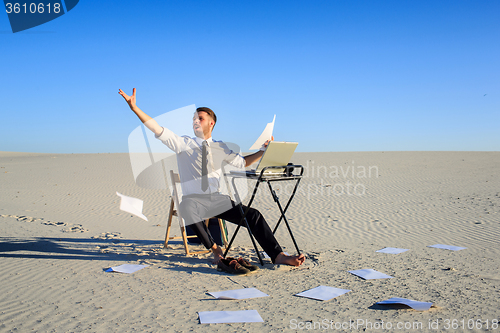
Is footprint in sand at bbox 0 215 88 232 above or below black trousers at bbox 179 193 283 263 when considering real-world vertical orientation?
below

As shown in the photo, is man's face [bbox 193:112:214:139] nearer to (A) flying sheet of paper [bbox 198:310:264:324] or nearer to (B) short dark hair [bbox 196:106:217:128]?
(B) short dark hair [bbox 196:106:217:128]

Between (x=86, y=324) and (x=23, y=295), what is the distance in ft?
3.57

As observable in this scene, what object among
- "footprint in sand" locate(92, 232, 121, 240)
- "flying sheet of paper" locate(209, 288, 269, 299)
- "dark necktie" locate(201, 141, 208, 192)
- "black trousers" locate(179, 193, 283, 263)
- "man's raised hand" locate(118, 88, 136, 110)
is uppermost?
"man's raised hand" locate(118, 88, 136, 110)

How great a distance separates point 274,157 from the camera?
356cm

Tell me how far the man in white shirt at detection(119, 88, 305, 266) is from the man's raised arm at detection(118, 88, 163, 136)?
0.08ft

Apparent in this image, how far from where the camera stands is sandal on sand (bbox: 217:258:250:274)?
3.71 metres

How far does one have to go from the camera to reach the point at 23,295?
3.22m

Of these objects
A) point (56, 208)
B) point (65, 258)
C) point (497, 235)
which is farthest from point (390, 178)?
point (65, 258)

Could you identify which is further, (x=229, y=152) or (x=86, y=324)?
(x=229, y=152)

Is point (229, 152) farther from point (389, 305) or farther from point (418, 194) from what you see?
point (418, 194)

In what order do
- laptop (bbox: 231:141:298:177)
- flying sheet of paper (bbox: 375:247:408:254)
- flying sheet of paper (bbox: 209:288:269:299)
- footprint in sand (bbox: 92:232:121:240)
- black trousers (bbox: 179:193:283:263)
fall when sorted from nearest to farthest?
flying sheet of paper (bbox: 209:288:269:299), laptop (bbox: 231:141:298:177), black trousers (bbox: 179:193:283:263), flying sheet of paper (bbox: 375:247:408:254), footprint in sand (bbox: 92:232:121:240)

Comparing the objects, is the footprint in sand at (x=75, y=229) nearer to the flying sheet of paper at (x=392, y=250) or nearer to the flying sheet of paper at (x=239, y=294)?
the flying sheet of paper at (x=239, y=294)

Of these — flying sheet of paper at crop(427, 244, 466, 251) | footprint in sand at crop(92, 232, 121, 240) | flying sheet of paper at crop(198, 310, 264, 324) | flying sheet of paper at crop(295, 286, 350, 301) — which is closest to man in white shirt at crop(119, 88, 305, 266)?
flying sheet of paper at crop(295, 286, 350, 301)

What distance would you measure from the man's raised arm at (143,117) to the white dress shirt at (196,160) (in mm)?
148
